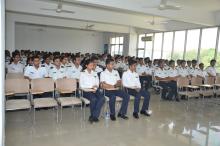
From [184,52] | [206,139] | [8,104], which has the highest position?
[184,52]

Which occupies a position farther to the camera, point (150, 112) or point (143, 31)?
point (143, 31)

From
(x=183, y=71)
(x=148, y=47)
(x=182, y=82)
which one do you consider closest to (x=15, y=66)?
(x=182, y=82)

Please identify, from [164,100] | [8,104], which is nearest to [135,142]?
[8,104]

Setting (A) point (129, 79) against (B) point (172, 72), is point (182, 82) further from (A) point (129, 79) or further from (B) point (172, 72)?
(A) point (129, 79)

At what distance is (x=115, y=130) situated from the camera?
419 centimetres

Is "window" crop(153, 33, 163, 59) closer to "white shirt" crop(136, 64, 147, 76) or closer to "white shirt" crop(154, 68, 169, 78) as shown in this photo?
"white shirt" crop(136, 64, 147, 76)

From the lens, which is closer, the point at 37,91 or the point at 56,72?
the point at 37,91

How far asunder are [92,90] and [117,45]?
12086 mm

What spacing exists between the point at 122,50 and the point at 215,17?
753cm

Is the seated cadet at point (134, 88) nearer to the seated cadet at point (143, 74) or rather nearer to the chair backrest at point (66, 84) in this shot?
the chair backrest at point (66, 84)

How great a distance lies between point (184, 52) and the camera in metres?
10.8

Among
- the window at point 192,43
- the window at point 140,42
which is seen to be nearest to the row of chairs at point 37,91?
the window at point 192,43

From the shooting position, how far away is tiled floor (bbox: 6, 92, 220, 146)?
11.9ft

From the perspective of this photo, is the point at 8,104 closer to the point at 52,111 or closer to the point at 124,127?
the point at 52,111
